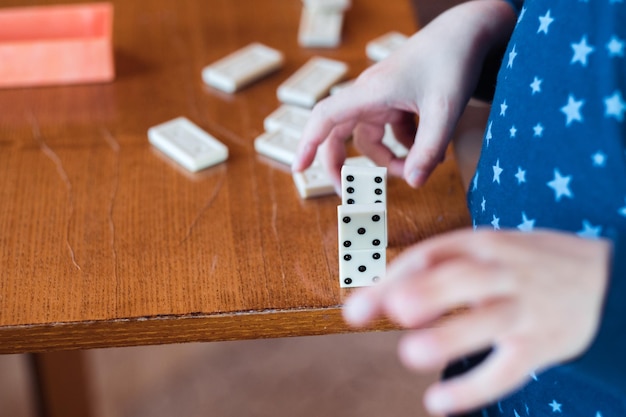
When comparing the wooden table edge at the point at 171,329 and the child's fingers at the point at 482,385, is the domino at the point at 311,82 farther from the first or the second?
the child's fingers at the point at 482,385

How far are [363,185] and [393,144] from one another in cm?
19

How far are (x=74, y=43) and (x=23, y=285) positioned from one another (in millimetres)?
386

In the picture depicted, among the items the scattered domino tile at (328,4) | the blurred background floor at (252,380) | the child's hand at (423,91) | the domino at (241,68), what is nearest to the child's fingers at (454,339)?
the child's hand at (423,91)

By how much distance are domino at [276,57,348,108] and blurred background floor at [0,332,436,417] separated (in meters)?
0.77

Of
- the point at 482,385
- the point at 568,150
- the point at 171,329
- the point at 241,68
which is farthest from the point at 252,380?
the point at 482,385

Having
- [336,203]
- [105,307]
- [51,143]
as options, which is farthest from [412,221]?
[51,143]

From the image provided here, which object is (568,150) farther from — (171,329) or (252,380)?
(252,380)

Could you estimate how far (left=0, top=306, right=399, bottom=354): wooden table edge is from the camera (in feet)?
2.10

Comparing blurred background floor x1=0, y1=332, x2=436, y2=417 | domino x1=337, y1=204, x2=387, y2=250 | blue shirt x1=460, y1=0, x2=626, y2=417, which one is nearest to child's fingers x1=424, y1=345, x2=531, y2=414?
blue shirt x1=460, y1=0, x2=626, y2=417

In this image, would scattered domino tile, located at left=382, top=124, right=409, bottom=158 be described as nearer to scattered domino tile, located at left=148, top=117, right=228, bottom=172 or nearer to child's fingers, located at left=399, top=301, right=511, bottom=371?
scattered domino tile, located at left=148, top=117, right=228, bottom=172

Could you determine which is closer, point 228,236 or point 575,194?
point 575,194

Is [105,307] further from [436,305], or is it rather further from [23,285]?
[436,305]

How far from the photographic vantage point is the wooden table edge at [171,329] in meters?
0.64

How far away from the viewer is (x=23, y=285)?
2.20 feet
